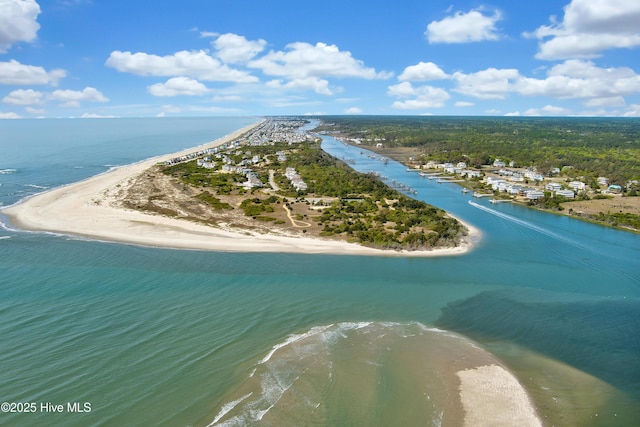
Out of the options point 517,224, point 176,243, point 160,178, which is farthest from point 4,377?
point 160,178

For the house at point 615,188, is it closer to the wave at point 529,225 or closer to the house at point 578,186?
the house at point 578,186

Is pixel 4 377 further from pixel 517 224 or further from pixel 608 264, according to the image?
pixel 517 224

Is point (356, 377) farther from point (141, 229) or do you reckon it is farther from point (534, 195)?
point (534, 195)

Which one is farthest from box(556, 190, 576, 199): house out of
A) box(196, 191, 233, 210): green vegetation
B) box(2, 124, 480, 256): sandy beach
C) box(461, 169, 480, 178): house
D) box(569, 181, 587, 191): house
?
box(196, 191, 233, 210): green vegetation

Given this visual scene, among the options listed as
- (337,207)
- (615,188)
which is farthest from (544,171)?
(337,207)

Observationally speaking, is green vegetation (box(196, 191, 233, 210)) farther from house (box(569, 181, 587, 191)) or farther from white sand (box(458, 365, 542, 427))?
house (box(569, 181, 587, 191))

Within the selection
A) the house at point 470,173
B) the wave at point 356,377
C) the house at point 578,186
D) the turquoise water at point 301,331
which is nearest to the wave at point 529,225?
the turquoise water at point 301,331
